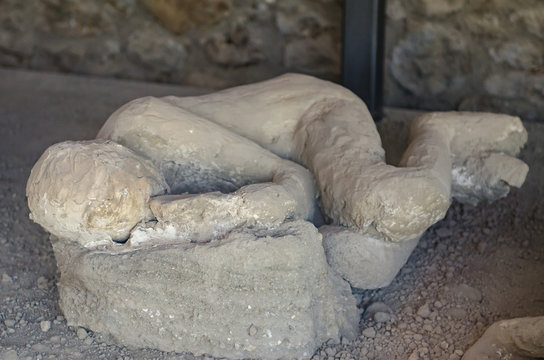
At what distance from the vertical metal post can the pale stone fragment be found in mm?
1445

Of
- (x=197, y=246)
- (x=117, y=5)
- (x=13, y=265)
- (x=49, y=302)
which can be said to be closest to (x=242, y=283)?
(x=197, y=246)

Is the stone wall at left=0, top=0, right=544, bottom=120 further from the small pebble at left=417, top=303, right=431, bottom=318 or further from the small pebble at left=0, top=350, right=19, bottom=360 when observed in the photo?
the small pebble at left=0, top=350, right=19, bottom=360

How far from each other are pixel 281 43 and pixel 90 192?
207cm

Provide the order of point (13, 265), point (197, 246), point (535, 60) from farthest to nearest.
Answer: point (535, 60), point (13, 265), point (197, 246)

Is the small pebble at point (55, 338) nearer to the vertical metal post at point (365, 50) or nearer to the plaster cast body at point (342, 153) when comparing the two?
the plaster cast body at point (342, 153)

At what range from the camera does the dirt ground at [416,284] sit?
7.08 ft

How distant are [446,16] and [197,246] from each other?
2.00 m

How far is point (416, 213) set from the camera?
2092mm

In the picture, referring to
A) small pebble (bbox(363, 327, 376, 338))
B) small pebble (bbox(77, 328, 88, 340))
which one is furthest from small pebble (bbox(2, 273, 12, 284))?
small pebble (bbox(363, 327, 376, 338))

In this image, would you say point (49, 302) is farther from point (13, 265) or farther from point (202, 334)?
point (202, 334)

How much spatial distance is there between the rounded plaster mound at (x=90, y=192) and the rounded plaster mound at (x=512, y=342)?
3.33ft

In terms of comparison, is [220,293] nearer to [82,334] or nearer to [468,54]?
[82,334]

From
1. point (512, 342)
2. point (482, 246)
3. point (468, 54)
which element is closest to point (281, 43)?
point (468, 54)

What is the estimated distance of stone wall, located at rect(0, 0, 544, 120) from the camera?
11.1 ft
